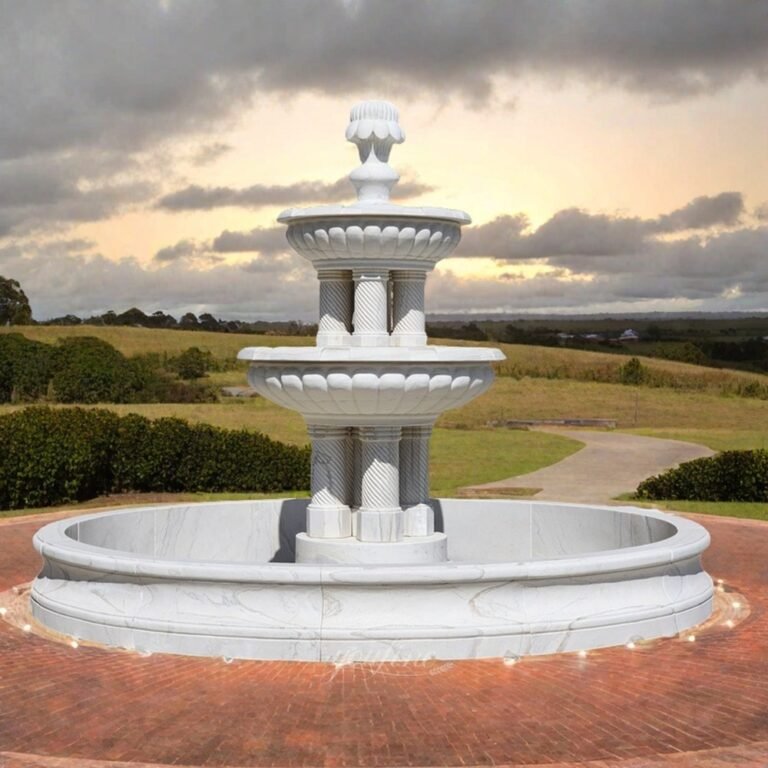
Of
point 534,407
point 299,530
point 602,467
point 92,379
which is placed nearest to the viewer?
point 299,530

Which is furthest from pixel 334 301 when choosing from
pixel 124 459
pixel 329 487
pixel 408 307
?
pixel 124 459

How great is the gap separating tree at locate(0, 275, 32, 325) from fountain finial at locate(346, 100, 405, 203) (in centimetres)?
4594

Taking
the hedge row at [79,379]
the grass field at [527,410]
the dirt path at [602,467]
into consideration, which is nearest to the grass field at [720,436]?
the grass field at [527,410]

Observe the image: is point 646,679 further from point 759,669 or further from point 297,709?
point 297,709

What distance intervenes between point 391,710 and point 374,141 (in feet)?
18.5

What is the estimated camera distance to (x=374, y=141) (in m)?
11.8

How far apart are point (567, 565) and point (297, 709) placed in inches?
101

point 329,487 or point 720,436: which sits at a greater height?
point 329,487

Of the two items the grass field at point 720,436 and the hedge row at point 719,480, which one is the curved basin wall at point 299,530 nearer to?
the hedge row at point 719,480

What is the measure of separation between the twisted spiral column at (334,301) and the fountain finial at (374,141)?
2.54 feet

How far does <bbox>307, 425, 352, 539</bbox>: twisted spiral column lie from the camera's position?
462 inches

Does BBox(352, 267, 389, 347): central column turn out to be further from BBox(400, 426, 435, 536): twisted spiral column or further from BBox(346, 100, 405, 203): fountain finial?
BBox(400, 426, 435, 536): twisted spiral column

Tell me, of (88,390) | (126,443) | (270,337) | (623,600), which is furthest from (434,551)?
(270,337)

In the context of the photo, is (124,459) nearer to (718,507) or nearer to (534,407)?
(718,507)
